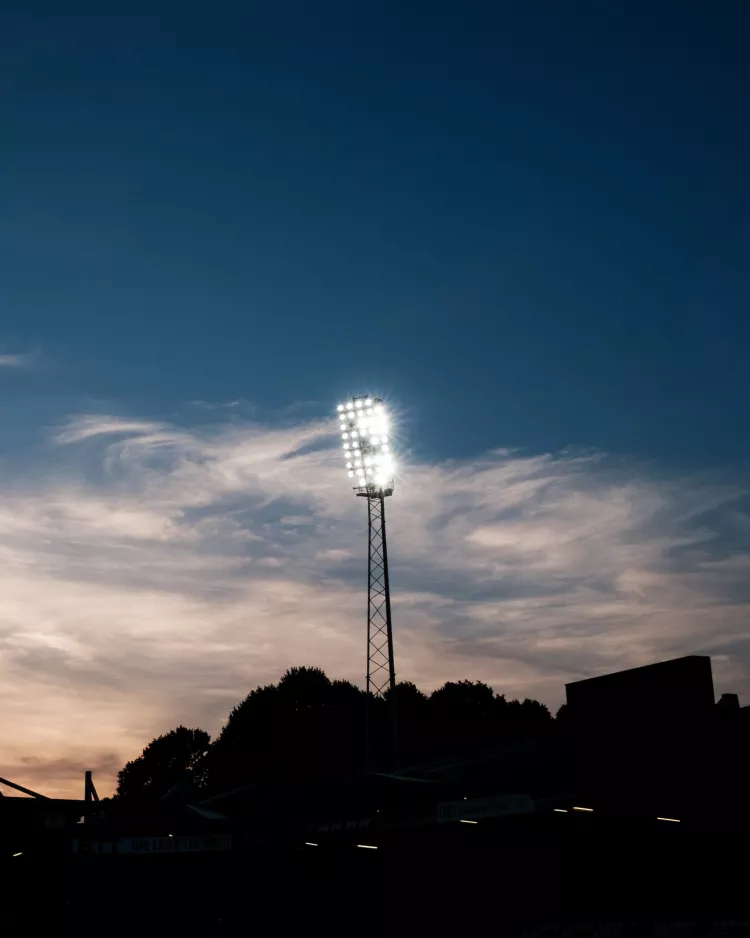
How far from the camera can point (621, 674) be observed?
3186 centimetres

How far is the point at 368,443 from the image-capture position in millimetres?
45656

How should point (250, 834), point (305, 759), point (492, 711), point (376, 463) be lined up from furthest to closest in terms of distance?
point (492, 711), point (305, 759), point (376, 463), point (250, 834)

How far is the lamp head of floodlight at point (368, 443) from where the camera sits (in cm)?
4406

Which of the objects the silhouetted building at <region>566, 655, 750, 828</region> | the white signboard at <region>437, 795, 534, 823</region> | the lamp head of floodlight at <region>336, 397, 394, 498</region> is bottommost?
the white signboard at <region>437, 795, 534, 823</region>

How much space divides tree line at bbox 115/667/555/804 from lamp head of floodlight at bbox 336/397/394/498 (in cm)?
3210

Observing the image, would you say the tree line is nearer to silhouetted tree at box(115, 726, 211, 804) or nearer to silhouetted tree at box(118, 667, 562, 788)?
silhouetted tree at box(118, 667, 562, 788)

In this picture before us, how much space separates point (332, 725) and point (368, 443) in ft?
111

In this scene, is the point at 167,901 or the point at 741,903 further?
the point at 167,901

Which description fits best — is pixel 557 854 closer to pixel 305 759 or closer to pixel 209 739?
pixel 305 759

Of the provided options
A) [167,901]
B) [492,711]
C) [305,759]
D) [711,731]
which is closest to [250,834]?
[167,901]

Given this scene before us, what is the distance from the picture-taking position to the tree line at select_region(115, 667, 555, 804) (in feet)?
236

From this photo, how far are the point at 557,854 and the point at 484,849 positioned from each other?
7.43ft

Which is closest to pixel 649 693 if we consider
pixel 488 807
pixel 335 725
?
pixel 488 807

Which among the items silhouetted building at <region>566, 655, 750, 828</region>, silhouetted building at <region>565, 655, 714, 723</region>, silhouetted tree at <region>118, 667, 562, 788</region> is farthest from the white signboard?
silhouetted tree at <region>118, 667, 562, 788</region>
